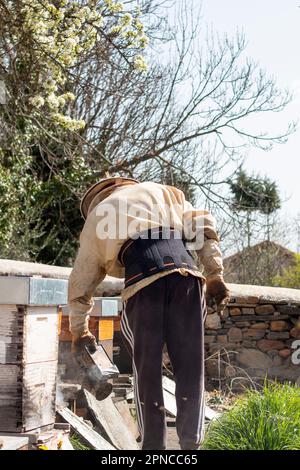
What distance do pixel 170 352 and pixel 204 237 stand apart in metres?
0.74

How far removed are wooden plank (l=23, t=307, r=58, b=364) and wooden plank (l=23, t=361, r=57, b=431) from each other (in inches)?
1.8

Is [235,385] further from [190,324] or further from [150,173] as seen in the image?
[150,173]

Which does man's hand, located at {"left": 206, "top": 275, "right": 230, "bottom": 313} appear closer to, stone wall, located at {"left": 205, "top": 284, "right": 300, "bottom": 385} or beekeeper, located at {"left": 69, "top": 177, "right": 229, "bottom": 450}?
beekeeper, located at {"left": 69, "top": 177, "right": 229, "bottom": 450}

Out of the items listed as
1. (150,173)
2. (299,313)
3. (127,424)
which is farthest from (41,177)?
(127,424)

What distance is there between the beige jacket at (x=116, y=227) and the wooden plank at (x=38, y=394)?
292 millimetres

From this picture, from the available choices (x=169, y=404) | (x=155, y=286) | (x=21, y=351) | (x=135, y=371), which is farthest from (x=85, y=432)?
(x=169, y=404)

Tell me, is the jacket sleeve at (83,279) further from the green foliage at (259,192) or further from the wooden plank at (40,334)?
the green foliage at (259,192)

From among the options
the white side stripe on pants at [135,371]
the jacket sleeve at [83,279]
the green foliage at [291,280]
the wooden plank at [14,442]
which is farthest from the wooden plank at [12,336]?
the green foliage at [291,280]

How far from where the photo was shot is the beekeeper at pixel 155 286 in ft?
11.7

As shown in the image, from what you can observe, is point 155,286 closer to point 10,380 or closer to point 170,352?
point 170,352

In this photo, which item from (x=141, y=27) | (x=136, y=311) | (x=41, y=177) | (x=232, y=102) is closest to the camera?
(x=136, y=311)

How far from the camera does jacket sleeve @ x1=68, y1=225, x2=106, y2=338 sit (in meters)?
3.85

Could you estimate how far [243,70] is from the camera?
15820mm
